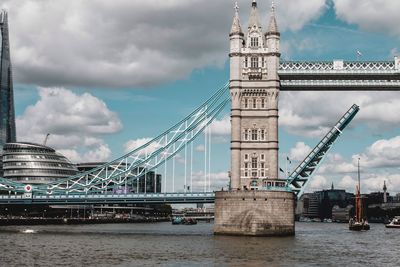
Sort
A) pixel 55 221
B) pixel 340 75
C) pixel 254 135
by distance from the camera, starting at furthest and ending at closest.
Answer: pixel 55 221
pixel 340 75
pixel 254 135

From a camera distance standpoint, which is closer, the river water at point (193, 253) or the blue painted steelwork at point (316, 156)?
the river water at point (193, 253)

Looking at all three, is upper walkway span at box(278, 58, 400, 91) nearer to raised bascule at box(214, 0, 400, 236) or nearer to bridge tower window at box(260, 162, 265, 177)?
raised bascule at box(214, 0, 400, 236)

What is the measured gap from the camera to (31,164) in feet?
545

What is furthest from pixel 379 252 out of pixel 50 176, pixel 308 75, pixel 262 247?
pixel 50 176

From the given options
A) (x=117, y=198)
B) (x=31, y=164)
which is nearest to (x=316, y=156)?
(x=117, y=198)

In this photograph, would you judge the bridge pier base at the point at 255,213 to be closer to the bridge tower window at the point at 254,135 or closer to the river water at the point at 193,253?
the river water at the point at 193,253

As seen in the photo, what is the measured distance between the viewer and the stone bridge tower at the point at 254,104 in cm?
8012

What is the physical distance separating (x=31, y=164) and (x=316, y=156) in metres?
101

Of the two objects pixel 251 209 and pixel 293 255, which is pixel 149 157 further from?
pixel 293 255

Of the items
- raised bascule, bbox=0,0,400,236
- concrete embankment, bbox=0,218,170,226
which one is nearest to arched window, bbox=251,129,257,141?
raised bascule, bbox=0,0,400,236

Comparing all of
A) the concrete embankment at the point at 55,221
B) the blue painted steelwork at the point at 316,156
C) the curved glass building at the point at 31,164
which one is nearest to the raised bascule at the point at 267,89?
the blue painted steelwork at the point at 316,156

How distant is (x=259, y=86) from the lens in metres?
80.9

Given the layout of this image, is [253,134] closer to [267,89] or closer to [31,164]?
[267,89]

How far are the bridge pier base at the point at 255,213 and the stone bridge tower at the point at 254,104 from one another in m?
5.04
